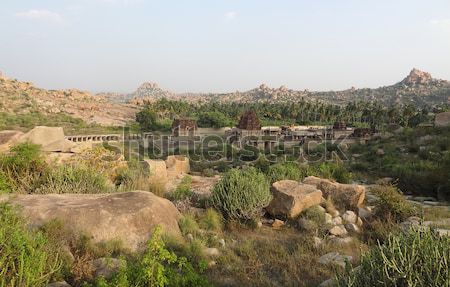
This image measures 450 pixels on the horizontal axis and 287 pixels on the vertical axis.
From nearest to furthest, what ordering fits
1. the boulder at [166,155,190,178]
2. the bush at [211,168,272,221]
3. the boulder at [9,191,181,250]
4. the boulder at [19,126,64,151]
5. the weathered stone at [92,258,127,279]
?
the weathered stone at [92,258,127,279]
the boulder at [9,191,181,250]
the bush at [211,168,272,221]
the boulder at [19,126,64,151]
the boulder at [166,155,190,178]

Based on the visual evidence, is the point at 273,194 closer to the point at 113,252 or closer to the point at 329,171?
the point at 113,252

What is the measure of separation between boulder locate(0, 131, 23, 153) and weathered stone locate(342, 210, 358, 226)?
9429 millimetres

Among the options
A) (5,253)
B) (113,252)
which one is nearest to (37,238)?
(5,253)

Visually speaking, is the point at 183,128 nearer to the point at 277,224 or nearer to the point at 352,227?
the point at 277,224

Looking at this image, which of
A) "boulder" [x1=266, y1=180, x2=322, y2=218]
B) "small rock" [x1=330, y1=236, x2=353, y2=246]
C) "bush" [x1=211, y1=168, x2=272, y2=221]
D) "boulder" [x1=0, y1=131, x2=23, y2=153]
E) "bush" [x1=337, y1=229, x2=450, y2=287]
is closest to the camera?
"bush" [x1=337, y1=229, x2=450, y2=287]

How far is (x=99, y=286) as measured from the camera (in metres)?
3.24

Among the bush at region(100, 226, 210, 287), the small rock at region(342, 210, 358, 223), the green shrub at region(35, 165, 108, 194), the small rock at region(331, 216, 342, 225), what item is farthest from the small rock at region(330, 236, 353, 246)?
the green shrub at region(35, 165, 108, 194)

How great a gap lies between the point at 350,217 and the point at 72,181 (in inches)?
232

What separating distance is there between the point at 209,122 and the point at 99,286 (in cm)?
7314

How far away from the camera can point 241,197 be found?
721 centimetres

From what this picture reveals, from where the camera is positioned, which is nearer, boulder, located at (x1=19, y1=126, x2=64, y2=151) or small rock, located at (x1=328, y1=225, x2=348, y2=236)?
small rock, located at (x1=328, y1=225, x2=348, y2=236)

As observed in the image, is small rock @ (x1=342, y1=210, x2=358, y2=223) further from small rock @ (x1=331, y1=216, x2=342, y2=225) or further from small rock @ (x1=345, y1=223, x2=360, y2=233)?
small rock @ (x1=345, y1=223, x2=360, y2=233)

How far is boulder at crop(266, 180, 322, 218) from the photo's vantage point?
7414 millimetres

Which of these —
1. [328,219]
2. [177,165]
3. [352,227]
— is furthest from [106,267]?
[177,165]
